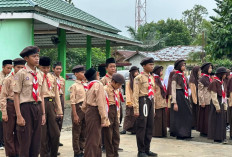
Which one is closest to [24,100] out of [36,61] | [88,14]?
[36,61]

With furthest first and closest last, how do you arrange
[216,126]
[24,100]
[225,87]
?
[225,87]
[216,126]
[24,100]

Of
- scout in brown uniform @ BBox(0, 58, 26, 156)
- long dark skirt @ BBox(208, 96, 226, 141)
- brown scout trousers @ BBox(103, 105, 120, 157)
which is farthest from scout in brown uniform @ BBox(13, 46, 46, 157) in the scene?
long dark skirt @ BBox(208, 96, 226, 141)

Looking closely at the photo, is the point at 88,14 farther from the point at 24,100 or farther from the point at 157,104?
the point at 24,100

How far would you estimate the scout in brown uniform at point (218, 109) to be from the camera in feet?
32.9

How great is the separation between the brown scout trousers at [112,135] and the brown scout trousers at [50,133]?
3.02 ft

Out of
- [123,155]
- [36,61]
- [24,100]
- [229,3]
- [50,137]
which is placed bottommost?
[123,155]

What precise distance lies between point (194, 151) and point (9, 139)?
13.4 ft

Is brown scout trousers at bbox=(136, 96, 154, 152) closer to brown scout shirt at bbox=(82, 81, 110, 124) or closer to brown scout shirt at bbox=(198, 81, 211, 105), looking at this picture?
brown scout shirt at bbox=(82, 81, 110, 124)

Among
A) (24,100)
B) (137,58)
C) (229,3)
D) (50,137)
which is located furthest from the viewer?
(137,58)

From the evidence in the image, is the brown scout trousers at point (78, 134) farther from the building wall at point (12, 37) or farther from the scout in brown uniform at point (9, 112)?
the building wall at point (12, 37)

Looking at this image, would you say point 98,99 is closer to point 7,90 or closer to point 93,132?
point 93,132

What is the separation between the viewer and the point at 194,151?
895 centimetres

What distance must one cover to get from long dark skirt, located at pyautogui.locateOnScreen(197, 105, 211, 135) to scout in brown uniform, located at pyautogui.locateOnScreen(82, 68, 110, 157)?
5.21 metres

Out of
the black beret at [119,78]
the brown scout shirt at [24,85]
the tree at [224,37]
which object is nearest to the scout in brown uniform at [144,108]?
the black beret at [119,78]
